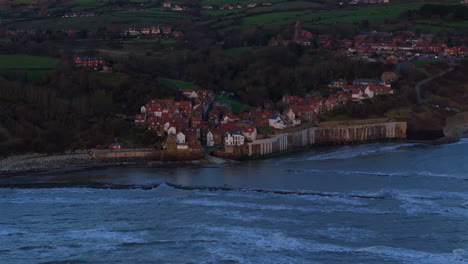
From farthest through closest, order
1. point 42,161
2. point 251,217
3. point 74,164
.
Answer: point 74,164 < point 42,161 < point 251,217

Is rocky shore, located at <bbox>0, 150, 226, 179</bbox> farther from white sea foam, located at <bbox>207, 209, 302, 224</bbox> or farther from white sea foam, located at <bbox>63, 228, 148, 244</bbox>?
white sea foam, located at <bbox>63, 228, 148, 244</bbox>

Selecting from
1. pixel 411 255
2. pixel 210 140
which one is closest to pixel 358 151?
pixel 210 140

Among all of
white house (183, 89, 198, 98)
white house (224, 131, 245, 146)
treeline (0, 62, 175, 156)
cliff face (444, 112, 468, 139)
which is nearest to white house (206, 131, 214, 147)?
white house (224, 131, 245, 146)

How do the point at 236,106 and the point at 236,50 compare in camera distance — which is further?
the point at 236,50

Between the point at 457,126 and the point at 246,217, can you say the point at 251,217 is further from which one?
the point at 457,126

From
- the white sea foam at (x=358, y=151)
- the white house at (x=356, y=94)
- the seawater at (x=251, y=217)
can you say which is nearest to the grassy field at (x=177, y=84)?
the white house at (x=356, y=94)
